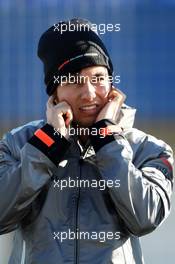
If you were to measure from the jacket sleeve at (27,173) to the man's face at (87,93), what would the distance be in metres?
0.08

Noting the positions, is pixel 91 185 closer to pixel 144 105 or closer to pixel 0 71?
pixel 144 105

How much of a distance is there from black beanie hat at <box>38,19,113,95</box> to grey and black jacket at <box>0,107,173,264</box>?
12 centimetres

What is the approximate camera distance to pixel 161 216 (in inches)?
61.8

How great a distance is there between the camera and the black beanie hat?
1.66 meters

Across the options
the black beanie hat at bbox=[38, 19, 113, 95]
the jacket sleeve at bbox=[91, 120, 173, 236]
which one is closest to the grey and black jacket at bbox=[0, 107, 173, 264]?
the jacket sleeve at bbox=[91, 120, 173, 236]

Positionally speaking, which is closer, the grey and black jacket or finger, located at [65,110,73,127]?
the grey and black jacket

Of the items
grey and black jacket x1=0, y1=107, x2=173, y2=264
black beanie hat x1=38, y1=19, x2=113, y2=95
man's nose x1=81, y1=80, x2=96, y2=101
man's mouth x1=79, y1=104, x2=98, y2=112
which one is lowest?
grey and black jacket x1=0, y1=107, x2=173, y2=264

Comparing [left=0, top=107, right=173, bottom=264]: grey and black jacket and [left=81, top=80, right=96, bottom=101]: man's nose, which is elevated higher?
[left=81, top=80, right=96, bottom=101]: man's nose

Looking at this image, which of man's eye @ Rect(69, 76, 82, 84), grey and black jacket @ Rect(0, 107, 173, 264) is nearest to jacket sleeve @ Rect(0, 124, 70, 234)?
grey and black jacket @ Rect(0, 107, 173, 264)

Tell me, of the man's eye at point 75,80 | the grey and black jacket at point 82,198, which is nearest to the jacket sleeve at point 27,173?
Result: the grey and black jacket at point 82,198

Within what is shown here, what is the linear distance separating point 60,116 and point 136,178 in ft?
0.66

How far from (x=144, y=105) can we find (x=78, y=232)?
160cm

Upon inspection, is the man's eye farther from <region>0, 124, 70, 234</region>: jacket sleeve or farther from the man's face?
<region>0, 124, 70, 234</region>: jacket sleeve

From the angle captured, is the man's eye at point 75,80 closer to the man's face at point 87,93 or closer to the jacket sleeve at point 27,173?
the man's face at point 87,93
